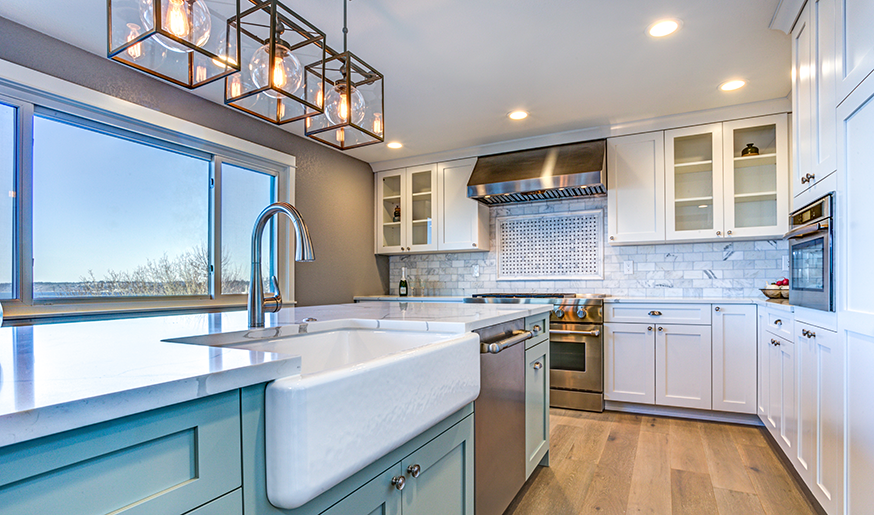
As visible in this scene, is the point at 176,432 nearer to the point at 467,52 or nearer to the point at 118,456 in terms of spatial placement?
the point at 118,456

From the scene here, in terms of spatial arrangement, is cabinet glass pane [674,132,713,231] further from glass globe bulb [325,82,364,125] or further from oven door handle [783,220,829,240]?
glass globe bulb [325,82,364,125]

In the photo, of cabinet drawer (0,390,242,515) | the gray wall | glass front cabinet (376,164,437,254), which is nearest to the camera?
cabinet drawer (0,390,242,515)

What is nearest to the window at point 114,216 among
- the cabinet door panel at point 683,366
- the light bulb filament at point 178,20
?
the light bulb filament at point 178,20

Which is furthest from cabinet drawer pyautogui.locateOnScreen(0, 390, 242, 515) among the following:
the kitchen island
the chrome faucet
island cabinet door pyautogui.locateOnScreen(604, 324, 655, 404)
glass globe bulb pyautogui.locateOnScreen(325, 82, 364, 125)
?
island cabinet door pyautogui.locateOnScreen(604, 324, 655, 404)

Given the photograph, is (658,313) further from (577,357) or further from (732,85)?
(732,85)

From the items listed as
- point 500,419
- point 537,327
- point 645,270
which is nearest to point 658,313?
point 645,270

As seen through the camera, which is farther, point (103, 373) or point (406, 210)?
point (406, 210)

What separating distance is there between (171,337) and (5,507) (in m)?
0.60

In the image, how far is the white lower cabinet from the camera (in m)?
1.65

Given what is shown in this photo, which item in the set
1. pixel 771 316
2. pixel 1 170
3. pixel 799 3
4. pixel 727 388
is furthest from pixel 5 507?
pixel 727 388

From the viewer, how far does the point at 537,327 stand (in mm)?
2279

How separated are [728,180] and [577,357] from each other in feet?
5.69

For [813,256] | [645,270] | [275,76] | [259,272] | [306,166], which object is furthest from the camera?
[306,166]

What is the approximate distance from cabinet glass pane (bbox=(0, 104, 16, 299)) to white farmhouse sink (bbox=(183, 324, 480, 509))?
1.96 m
